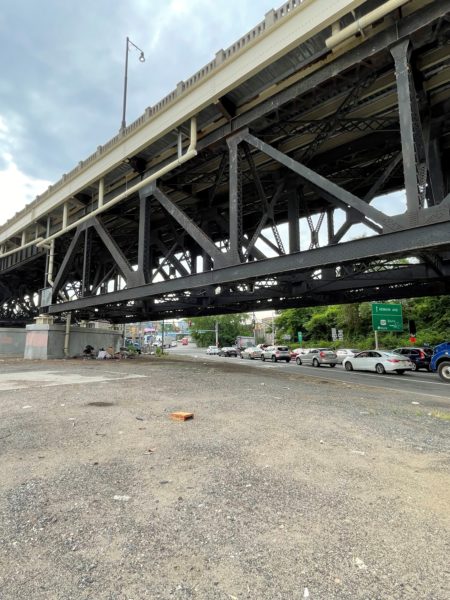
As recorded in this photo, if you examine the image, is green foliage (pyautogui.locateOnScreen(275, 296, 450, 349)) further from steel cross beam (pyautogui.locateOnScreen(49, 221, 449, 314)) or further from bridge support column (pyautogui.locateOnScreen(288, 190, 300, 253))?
steel cross beam (pyautogui.locateOnScreen(49, 221, 449, 314))

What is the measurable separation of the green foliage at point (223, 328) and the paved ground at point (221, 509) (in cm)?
8599

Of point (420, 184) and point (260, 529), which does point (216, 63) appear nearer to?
point (420, 184)

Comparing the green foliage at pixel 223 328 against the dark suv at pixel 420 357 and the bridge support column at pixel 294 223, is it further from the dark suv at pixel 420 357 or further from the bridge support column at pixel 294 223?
the bridge support column at pixel 294 223

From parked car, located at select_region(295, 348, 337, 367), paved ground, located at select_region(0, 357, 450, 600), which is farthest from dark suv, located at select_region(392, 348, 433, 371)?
paved ground, located at select_region(0, 357, 450, 600)

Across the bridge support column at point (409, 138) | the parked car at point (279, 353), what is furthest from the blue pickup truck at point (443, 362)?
the parked car at point (279, 353)

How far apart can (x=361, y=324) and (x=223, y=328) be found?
5090 cm

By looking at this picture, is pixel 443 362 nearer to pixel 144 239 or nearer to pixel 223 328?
pixel 144 239

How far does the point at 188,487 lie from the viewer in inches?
140

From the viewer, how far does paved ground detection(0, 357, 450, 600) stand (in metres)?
2.21

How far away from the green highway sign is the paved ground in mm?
27753

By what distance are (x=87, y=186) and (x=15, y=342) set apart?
20775 millimetres

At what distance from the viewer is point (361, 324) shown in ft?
163

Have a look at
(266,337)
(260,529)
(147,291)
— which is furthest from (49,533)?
(266,337)

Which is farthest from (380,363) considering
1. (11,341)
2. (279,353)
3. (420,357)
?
(11,341)
